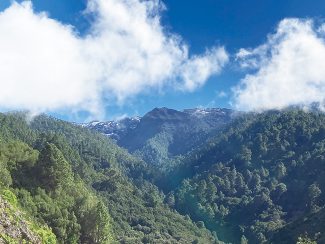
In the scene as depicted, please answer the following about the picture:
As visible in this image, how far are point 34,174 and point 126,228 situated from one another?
87756 millimetres

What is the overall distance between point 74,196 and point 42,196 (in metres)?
9.26

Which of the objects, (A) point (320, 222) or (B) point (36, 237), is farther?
(A) point (320, 222)

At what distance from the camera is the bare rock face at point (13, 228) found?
2140 inches

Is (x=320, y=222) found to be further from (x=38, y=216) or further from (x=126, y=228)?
(x=38, y=216)

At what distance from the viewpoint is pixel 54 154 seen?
9300 centimetres

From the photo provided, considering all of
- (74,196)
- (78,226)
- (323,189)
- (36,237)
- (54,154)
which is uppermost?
(323,189)

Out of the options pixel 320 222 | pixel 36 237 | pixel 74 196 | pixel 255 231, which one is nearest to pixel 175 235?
pixel 255 231

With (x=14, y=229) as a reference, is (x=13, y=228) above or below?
above

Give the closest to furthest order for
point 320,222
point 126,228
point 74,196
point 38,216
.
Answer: point 38,216
point 74,196
point 320,222
point 126,228

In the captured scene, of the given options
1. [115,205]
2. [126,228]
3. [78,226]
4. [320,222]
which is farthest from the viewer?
[115,205]

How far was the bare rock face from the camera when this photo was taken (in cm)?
5434

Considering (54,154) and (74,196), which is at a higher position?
(54,154)

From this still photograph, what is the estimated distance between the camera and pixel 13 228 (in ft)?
186

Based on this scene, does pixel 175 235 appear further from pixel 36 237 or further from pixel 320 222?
pixel 36 237
